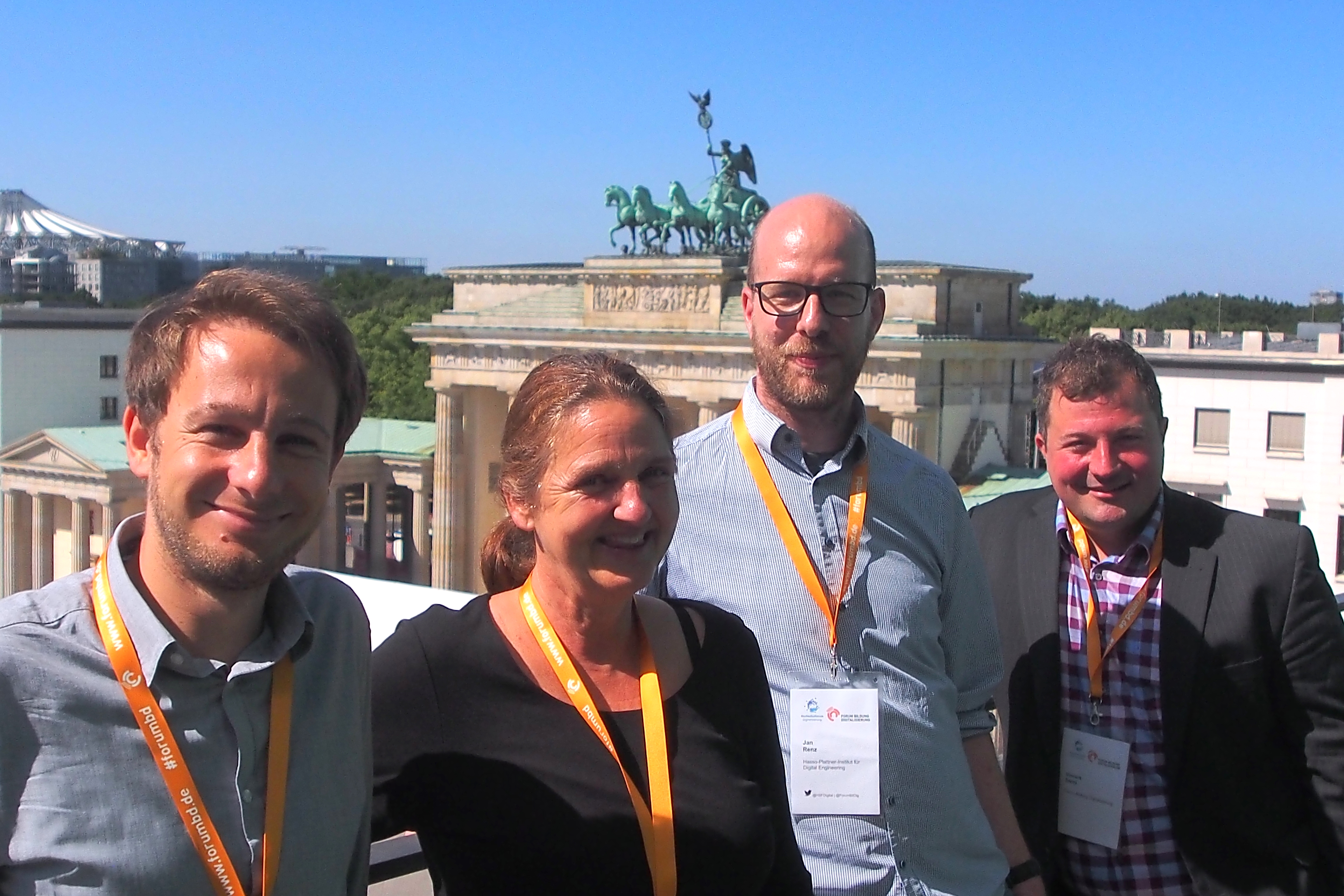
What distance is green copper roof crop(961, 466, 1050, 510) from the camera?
Result: 3609 cm

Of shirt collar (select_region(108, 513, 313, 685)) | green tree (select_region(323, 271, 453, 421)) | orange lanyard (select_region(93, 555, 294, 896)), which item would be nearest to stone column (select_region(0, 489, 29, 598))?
green tree (select_region(323, 271, 453, 421))

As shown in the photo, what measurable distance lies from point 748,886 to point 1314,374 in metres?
42.3

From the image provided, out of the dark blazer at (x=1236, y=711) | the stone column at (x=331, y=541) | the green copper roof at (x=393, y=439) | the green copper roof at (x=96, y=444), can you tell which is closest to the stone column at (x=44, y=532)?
the green copper roof at (x=96, y=444)

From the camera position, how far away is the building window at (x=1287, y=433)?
41375 mm

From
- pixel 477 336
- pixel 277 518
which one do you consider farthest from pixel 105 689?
pixel 477 336

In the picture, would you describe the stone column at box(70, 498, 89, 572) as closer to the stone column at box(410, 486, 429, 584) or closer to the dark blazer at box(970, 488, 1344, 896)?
the stone column at box(410, 486, 429, 584)

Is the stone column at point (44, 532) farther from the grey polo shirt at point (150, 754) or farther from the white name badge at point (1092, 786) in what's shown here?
the grey polo shirt at point (150, 754)

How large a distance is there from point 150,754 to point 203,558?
459 millimetres

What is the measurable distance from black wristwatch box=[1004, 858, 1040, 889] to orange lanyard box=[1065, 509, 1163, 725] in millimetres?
909

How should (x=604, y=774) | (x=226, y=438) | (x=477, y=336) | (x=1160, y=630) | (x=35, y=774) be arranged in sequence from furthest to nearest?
(x=477, y=336), (x=1160, y=630), (x=604, y=774), (x=226, y=438), (x=35, y=774)

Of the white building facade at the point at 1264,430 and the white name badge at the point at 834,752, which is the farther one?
the white building facade at the point at 1264,430

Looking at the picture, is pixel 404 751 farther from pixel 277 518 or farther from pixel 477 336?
pixel 477 336

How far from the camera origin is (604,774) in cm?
361

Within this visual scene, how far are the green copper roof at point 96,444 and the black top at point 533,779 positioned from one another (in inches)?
1618
